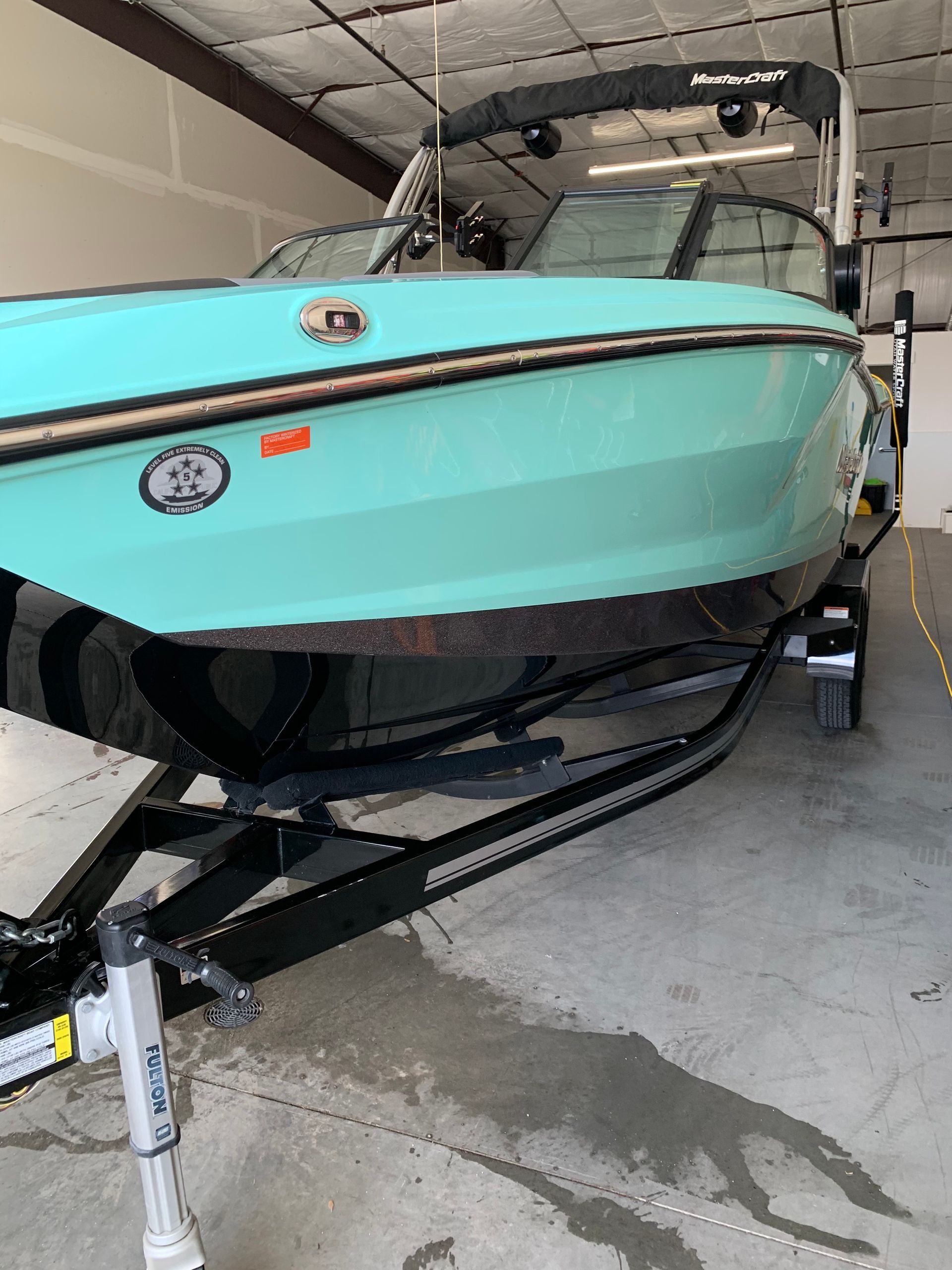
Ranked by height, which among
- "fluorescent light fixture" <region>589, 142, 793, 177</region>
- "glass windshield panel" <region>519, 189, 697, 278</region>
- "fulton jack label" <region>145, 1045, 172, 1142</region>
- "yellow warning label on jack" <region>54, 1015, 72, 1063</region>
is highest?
"fluorescent light fixture" <region>589, 142, 793, 177</region>

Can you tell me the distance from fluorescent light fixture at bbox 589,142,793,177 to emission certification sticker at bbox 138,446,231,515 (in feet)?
15.3

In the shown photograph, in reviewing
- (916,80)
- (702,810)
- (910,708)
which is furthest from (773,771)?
(916,80)

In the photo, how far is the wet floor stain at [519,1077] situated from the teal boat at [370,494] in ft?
1.55

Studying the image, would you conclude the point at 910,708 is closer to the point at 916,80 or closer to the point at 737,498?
the point at 737,498

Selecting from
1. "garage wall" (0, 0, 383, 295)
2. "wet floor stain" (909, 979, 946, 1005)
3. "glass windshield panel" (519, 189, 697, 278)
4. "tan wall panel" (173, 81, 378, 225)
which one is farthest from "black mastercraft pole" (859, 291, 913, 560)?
"tan wall panel" (173, 81, 378, 225)

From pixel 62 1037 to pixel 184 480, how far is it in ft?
2.32

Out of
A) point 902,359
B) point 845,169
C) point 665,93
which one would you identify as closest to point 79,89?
point 665,93

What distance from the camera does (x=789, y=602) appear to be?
2.15m

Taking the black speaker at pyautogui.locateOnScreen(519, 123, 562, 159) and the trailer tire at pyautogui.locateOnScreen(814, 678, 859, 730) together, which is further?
the black speaker at pyautogui.locateOnScreen(519, 123, 562, 159)

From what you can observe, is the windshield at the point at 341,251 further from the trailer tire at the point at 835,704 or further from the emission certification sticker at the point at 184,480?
the trailer tire at the point at 835,704

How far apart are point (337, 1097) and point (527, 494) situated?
1040mm

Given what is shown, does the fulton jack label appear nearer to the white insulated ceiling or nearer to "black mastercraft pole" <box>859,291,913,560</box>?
"black mastercraft pole" <box>859,291,913,560</box>

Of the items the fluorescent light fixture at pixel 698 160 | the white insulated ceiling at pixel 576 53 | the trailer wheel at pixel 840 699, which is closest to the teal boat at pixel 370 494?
the trailer wheel at pixel 840 699

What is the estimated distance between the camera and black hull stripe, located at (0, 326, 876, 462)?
100 centimetres
